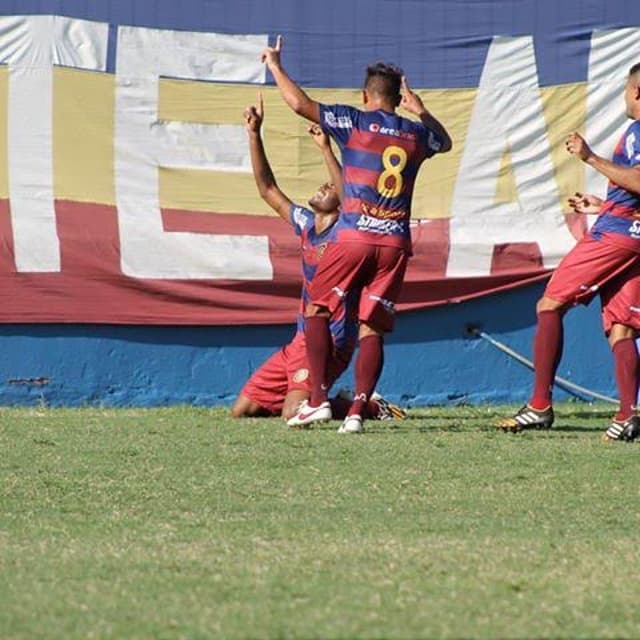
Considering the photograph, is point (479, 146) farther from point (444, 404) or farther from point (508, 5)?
point (444, 404)

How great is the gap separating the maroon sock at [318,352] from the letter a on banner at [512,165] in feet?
8.82

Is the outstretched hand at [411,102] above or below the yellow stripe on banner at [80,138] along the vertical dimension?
above

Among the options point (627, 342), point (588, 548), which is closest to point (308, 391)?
point (627, 342)

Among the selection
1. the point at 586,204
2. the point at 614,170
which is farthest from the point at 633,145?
the point at 586,204

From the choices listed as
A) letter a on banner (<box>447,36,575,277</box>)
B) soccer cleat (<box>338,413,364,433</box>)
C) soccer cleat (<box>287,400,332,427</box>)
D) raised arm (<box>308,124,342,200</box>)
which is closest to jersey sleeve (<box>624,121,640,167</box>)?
raised arm (<box>308,124,342,200</box>)

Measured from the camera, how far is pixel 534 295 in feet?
39.1

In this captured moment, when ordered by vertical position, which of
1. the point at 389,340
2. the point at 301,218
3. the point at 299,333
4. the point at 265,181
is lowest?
the point at 389,340

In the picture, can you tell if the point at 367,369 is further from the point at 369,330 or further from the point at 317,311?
the point at 317,311

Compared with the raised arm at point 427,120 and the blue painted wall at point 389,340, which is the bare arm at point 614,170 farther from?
the blue painted wall at point 389,340

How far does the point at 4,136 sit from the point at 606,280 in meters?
4.38


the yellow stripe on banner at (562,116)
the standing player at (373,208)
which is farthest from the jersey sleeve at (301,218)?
the yellow stripe on banner at (562,116)

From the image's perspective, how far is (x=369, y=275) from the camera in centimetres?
919

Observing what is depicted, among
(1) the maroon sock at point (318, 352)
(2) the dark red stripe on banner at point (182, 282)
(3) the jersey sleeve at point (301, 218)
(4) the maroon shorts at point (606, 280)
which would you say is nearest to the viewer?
(4) the maroon shorts at point (606, 280)

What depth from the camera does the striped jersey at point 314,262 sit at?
10234mm
